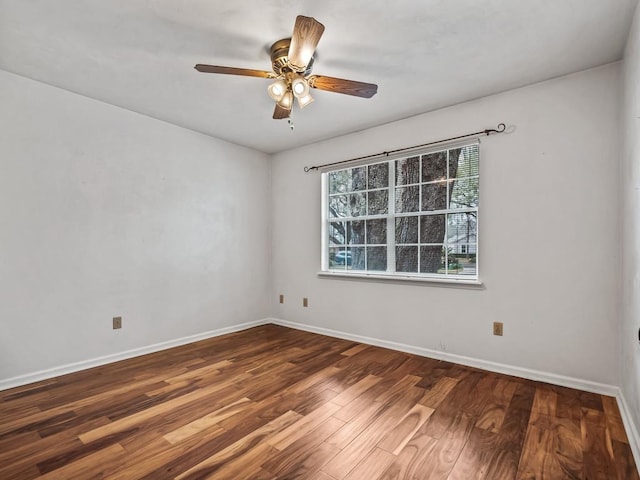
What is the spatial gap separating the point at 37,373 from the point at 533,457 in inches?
136

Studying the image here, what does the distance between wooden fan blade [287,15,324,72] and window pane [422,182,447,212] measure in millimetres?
1836

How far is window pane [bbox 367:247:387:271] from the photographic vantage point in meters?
3.62

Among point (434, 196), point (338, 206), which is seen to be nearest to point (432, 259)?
point (434, 196)

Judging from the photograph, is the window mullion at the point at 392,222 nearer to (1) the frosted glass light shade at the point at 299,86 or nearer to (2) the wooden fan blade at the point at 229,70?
Answer: (1) the frosted glass light shade at the point at 299,86

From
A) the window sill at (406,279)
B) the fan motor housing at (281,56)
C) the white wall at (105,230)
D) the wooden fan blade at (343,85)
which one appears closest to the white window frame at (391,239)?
the window sill at (406,279)

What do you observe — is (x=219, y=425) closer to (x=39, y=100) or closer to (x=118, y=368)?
(x=118, y=368)

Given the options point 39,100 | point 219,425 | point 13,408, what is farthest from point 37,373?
point 39,100

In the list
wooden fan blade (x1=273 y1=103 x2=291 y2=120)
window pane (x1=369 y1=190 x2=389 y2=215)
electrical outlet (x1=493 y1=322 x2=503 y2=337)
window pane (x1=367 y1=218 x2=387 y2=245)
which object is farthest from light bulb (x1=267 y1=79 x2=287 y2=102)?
electrical outlet (x1=493 y1=322 x2=503 y2=337)

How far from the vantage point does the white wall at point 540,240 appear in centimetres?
239

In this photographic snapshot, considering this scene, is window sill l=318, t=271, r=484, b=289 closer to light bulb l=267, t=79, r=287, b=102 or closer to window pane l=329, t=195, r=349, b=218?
window pane l=329, t=195, r=349, b=218

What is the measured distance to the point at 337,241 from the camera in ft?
13.3

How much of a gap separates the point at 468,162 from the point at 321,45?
1716mm

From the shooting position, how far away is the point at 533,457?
1659 mm

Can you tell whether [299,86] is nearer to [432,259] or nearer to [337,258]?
[432,259]
